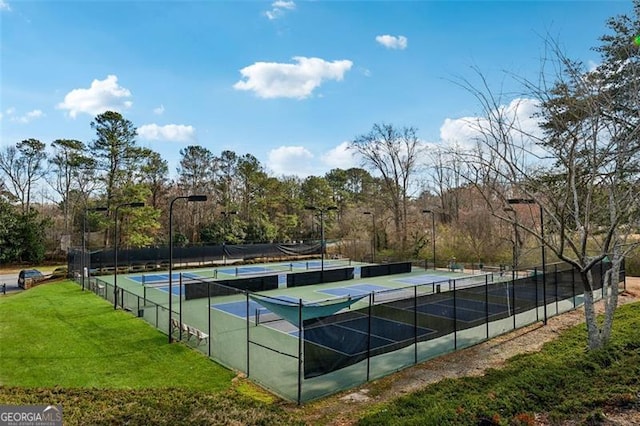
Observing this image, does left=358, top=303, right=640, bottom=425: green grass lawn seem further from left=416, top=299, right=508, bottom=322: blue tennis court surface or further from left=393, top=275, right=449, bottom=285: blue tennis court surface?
left=393, top=275, right=449, bottom=285: blue tennis court surface

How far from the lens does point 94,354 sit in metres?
11.9

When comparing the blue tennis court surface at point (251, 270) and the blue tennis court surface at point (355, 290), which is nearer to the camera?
the blue tennis court surface at point (355, 290)

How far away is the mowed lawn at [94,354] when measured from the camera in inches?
384

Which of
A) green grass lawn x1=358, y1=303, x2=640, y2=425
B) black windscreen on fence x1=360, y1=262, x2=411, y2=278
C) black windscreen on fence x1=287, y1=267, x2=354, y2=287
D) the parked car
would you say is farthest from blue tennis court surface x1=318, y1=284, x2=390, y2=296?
the parked car

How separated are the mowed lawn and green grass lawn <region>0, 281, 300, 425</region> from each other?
0.02 m

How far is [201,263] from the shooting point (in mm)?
36750

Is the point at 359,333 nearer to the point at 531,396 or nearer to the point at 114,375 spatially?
the point at 531,396

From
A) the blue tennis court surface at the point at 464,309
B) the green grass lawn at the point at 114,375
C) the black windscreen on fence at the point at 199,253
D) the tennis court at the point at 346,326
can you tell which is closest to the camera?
the green grass lawn at the point at 114,375

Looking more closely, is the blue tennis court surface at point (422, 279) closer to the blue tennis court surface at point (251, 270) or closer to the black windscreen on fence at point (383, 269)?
the black windscreen on fence at point (383, 269)

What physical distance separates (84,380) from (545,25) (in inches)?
511

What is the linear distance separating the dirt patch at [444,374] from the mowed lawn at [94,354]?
2.68 metres

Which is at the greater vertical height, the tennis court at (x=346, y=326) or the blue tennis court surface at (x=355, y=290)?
the tennis court at (x=346, y=326)

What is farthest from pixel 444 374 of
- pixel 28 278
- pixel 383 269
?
pixel 28 278

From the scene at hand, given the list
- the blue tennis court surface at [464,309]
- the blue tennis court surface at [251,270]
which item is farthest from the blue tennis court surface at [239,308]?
the blue tennis court surface at [251,270]
